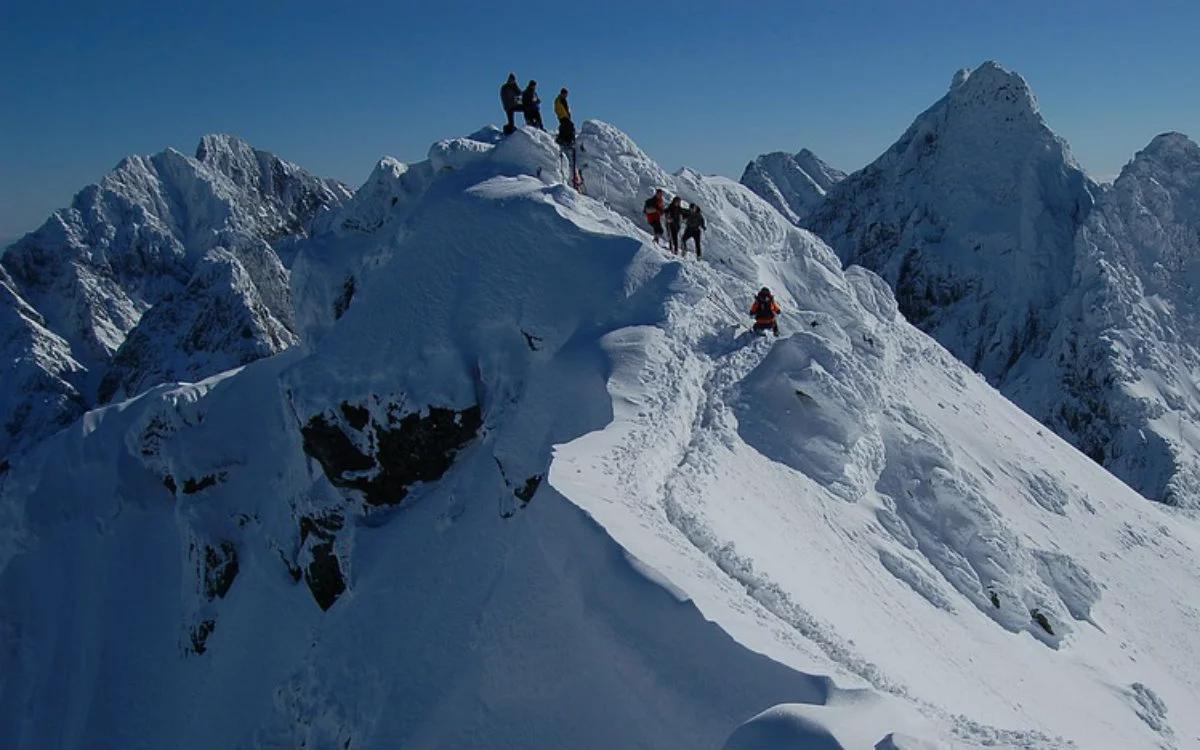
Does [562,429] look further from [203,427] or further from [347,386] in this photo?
[203,427]

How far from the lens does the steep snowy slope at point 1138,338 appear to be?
76.7m

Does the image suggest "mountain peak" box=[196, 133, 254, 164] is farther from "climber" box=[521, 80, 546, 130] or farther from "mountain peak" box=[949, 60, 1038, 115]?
"climber" box=[521, 80, 546, 130]

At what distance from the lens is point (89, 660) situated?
31.7 meters

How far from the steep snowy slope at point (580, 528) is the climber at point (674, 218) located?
1.16 metres

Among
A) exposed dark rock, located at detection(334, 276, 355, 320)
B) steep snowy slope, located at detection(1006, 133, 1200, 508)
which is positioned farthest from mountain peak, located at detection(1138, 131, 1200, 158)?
exposed dark rock, located at detection(334, 276, 355, 320)

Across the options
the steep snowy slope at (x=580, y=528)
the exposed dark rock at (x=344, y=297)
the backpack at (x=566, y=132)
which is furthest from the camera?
the exposed dark rock at (x=344, y=297)

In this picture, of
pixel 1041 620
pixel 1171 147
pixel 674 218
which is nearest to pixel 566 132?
pixel 674 218

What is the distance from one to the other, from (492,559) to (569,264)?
27.3 ft

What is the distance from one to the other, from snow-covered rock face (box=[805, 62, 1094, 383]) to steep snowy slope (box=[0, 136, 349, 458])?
248ft

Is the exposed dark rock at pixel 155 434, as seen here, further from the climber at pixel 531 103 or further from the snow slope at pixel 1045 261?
the snow slope at pixel 1045 261

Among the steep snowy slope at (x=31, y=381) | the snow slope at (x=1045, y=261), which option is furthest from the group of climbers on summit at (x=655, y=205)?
the steep snowy slope at (x=31, y=381)

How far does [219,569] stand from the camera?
1143 inches

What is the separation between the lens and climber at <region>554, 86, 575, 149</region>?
26.6 metres

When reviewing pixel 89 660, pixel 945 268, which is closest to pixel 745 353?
pixel 89 660
